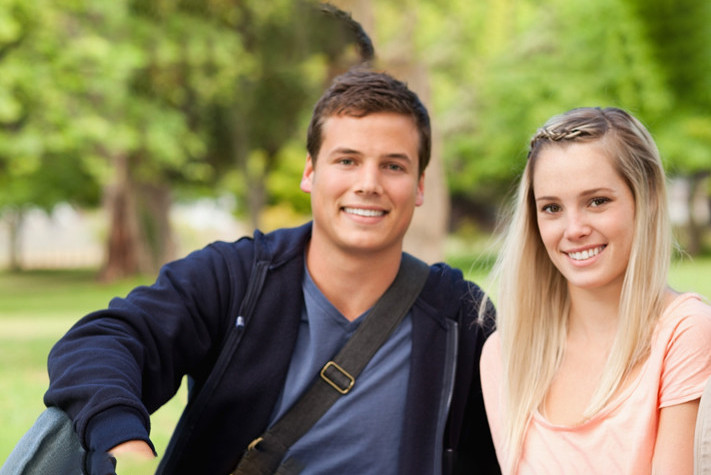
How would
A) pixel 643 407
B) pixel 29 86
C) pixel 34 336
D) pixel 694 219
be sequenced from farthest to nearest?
pixel 694 219 < pixel 29 86 < pixel 34 336 < pixel 643 407

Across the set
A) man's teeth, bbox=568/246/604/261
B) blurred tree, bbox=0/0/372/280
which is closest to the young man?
man's teeth, bbox=568/246/604/261

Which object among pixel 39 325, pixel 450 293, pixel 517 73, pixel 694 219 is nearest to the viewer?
pixel 450 293

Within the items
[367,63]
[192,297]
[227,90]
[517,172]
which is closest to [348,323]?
[192,297]

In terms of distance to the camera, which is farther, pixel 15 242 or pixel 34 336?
pixel 15 242

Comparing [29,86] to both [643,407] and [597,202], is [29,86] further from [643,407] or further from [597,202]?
[643,407]

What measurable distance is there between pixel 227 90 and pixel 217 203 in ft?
74.6

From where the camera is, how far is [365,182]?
3025 mm

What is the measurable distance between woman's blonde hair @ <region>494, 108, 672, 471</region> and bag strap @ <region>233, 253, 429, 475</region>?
0.40 m

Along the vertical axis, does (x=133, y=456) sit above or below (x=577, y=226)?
below

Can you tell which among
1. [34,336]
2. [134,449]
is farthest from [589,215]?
[34,336]

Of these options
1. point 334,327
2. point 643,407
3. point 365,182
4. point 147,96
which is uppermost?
point 147,96

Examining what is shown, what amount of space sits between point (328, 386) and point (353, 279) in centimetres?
39

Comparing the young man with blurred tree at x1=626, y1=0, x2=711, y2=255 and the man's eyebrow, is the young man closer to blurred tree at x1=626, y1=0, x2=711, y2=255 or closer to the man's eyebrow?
the man's eyebrow

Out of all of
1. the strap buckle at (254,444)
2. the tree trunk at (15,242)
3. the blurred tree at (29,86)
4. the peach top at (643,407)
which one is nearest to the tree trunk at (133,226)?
the blurred tree at (29,86)
